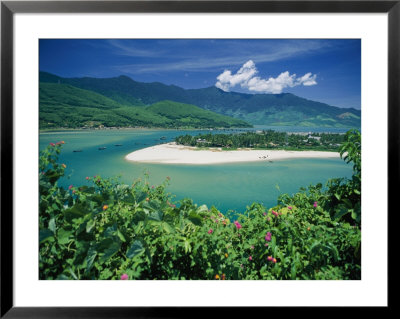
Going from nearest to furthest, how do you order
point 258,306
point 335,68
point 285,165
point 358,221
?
point 258,306 → point 358,221 → point 335,68 → point 285,165

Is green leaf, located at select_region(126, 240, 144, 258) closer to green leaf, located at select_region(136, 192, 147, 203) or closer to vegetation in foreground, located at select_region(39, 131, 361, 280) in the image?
vegetation in foreground, located at select_region(39, 131, 361, 280)

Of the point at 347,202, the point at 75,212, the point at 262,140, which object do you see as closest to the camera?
the point at 75,212

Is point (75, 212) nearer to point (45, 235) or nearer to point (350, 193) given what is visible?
point (45, 235)

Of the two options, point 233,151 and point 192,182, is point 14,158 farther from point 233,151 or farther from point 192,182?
point 233,151

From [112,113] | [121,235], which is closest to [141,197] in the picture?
[121,235]

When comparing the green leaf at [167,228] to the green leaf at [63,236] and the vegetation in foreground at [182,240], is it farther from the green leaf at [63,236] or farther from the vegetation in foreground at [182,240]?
the green leaf at [63,236]

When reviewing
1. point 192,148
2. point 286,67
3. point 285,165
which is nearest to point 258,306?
point 285,165
